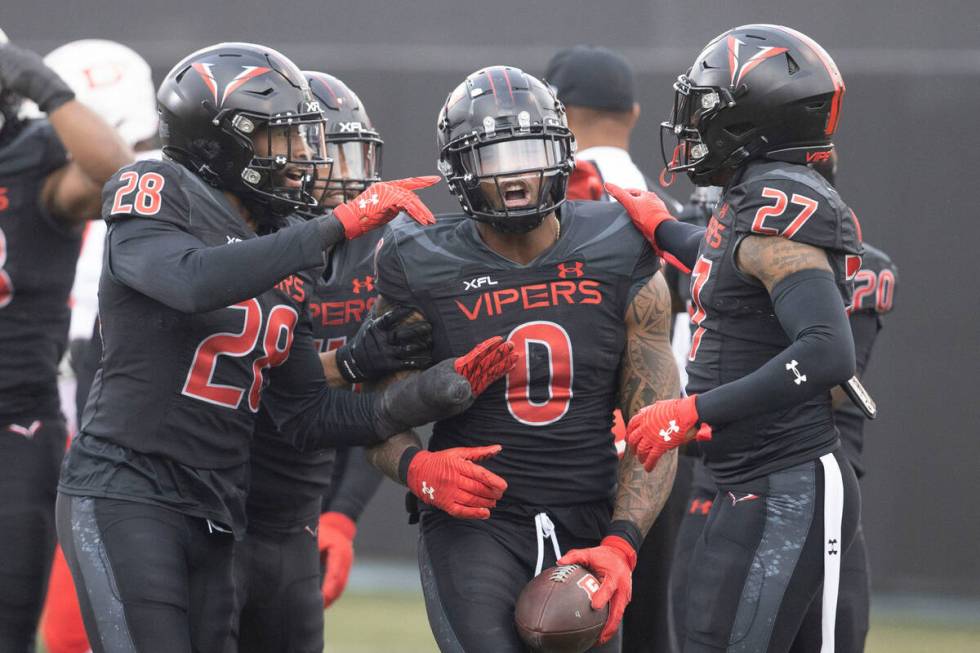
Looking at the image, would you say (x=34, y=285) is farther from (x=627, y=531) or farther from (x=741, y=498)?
(x=741, y=498)

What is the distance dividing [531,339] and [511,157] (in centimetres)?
40

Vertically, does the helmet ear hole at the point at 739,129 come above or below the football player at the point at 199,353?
above

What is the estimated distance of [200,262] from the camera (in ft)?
9.34

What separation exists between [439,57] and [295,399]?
3.90 meters

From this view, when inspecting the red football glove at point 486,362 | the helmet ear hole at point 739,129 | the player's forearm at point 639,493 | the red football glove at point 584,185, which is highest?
the helmet ear hole at point 739,129

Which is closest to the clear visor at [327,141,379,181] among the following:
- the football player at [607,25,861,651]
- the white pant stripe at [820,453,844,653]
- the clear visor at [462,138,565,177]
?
the clear visor at [462,138,565,177]

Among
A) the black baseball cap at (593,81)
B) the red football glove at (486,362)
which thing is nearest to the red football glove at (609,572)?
the red football glove at (486,362)

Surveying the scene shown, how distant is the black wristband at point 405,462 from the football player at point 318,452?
0.19m

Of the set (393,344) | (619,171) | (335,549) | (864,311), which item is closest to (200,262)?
(393,344)

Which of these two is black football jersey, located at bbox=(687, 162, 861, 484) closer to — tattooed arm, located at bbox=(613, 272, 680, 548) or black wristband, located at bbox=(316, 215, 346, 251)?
tattooed arm, located at bbox=(613, 272, 680, 548)

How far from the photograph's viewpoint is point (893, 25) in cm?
673

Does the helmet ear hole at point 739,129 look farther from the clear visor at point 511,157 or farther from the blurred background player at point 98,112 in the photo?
the blurred background player at point 98,112

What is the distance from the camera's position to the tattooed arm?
3168mm

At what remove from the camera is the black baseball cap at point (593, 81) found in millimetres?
4797
